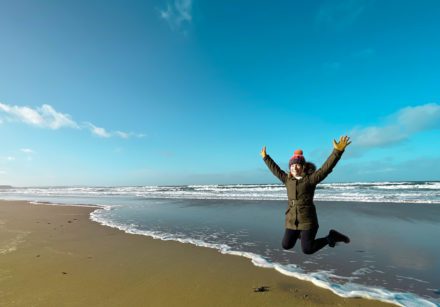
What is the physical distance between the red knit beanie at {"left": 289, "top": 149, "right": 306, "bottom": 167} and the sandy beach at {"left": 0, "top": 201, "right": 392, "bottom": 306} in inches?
80.8

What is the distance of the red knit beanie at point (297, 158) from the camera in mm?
4656

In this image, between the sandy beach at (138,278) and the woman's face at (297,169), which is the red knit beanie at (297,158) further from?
the sandy beach at (138,278)

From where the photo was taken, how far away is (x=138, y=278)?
199 inches

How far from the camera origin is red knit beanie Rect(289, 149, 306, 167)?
466cm

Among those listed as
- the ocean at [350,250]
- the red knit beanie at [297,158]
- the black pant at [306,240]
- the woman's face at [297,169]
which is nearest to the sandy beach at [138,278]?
the ocean at [350,250]

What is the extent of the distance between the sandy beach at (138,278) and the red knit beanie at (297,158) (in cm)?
205

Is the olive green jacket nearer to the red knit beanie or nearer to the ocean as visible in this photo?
the red knit beanie

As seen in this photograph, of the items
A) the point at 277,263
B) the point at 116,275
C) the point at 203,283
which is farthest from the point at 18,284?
the point at 277,263

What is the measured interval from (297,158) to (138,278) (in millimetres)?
3559

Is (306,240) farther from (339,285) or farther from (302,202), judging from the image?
(339,285)

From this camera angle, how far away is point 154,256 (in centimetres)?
657

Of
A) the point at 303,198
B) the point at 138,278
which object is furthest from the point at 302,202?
the point at 138,278

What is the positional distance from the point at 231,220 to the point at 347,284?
7531 mm

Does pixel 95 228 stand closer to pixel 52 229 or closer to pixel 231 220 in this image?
pixel 52 229
